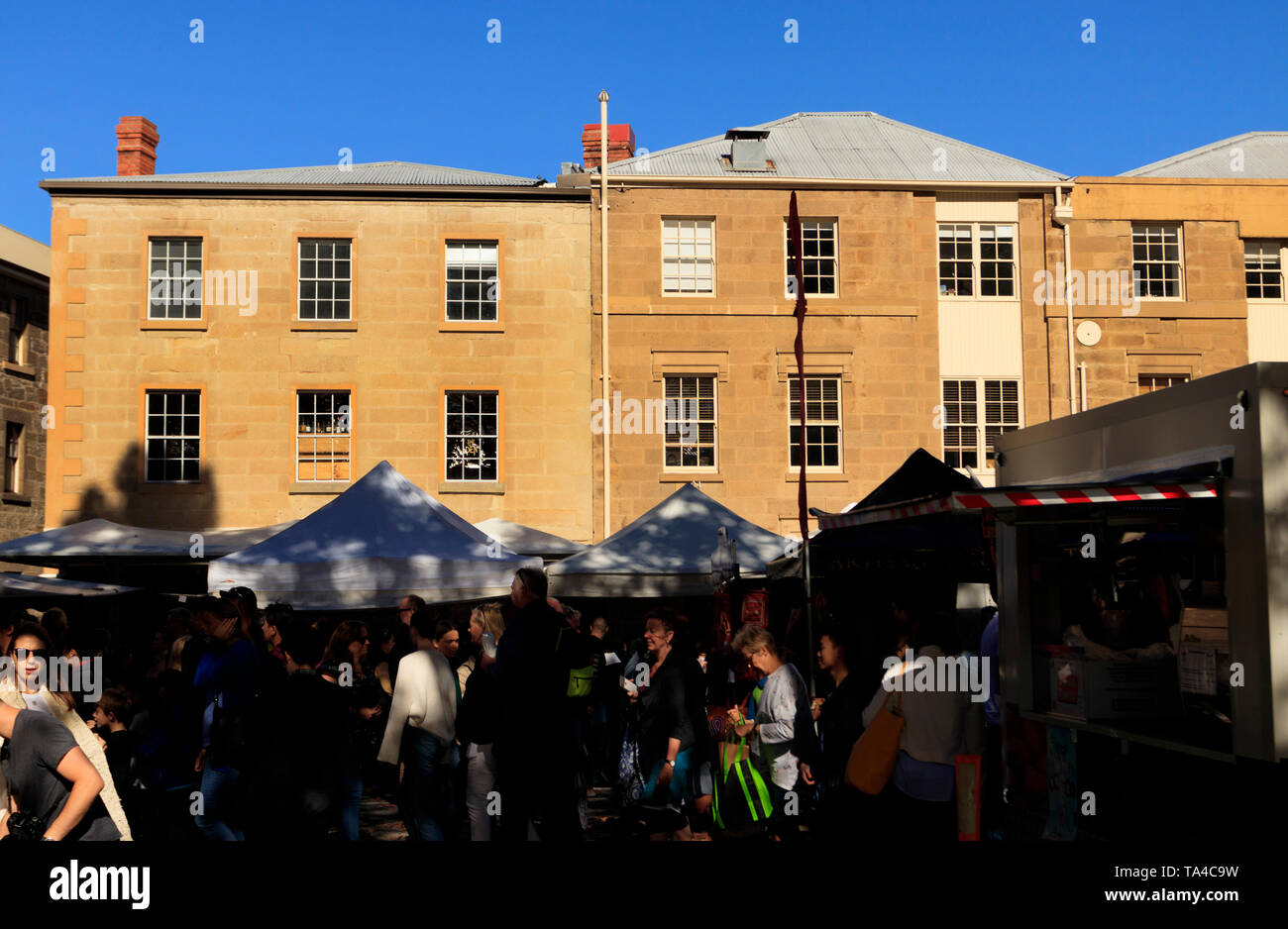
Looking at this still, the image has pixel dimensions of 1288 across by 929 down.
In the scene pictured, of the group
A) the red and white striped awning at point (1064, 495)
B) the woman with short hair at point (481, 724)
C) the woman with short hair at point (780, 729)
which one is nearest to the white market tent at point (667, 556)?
the woman with short hair at point (481, 724)

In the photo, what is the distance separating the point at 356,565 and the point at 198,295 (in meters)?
12.4

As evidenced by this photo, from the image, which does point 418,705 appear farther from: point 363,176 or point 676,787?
point 363,176

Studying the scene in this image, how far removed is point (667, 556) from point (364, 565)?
4180 millimetres

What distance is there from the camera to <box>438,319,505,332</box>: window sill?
23859 millimetres

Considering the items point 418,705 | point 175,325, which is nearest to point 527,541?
point 175,325

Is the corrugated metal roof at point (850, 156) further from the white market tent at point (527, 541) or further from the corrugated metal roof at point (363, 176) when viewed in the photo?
the white market tent at point (527, 541)

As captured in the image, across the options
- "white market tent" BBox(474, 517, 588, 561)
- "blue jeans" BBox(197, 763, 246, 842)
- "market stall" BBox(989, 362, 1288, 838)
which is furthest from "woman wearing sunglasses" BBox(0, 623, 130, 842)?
"white market tent" BBox(474, 517, 588, 561)

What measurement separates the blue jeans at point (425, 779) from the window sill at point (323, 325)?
15.6 m

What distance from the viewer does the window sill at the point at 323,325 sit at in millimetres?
23641

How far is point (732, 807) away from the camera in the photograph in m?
7.85

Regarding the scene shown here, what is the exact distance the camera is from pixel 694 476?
2369 cm

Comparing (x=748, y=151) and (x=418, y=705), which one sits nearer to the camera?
(x=418, y=705)

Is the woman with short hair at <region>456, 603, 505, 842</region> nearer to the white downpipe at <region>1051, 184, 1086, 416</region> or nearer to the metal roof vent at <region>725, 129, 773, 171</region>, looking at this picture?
the metal roof vent at <region>725, 129, 773, 171</region>
